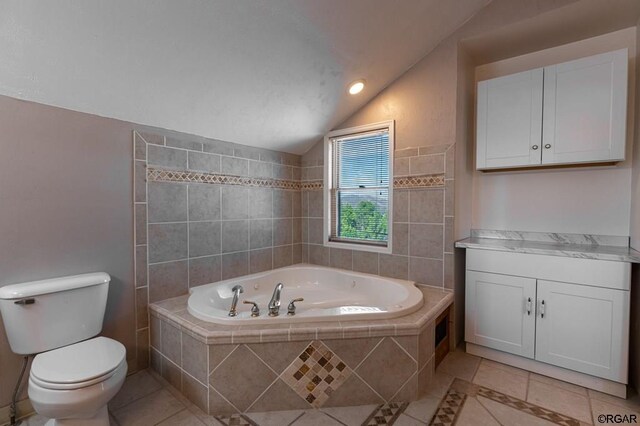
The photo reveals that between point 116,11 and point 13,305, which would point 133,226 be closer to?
point 13,305

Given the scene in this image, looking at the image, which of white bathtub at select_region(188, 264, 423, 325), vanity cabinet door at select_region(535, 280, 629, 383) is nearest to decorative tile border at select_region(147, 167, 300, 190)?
white bathtub at select_region(188, 264, 423, 325)

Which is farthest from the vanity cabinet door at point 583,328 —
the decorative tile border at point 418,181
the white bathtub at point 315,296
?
the decorative tile border at point 418,181

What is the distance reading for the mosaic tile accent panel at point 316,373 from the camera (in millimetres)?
1691

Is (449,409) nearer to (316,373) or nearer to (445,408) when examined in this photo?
(445,408)

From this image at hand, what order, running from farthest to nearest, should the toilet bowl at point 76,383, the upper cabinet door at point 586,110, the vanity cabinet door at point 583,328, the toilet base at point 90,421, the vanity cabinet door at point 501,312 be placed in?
the vanity cabinet door at point 501,312
the upper cabinet door at point 586,110
the vanity cabinet door at point 583,328
the toilet base at point 90,421
the toilet bowl at point 76,383

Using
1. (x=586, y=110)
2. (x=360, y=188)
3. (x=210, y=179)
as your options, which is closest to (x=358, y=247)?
(x=360, y=188)

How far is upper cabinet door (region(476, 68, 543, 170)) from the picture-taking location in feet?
6.96

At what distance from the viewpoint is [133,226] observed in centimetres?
205

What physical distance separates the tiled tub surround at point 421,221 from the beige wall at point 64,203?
1.99 m

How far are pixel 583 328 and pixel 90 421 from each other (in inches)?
112

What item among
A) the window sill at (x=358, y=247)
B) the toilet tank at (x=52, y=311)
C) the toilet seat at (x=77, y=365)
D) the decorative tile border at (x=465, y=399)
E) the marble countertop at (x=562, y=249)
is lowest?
the decorative tile border at (x=465, y=399)

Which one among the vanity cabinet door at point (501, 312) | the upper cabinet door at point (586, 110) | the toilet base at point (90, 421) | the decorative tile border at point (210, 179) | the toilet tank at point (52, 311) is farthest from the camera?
the decorative tile border at point (210, 179)

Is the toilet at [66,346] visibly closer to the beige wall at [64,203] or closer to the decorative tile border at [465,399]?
the beige wall at [64,203]

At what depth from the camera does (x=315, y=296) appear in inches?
112
